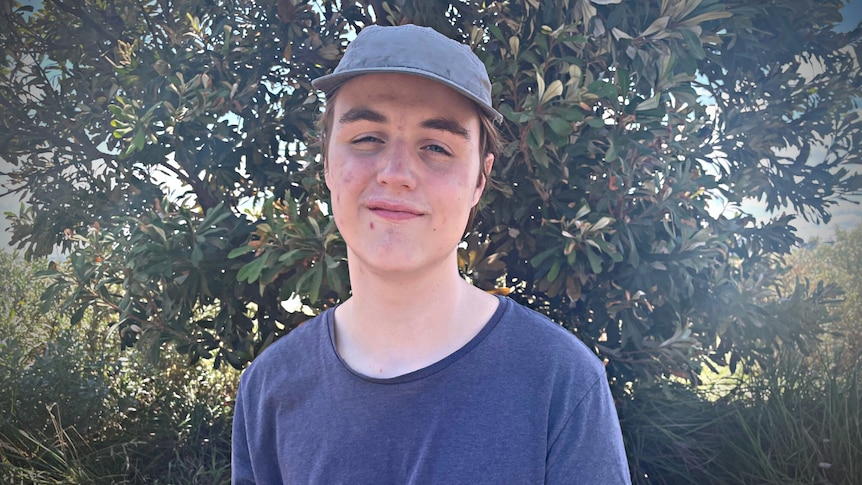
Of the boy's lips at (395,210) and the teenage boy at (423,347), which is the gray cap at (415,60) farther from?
the boy's lips at (395,210)

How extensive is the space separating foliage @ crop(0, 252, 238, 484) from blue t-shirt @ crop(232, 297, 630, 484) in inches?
90.7

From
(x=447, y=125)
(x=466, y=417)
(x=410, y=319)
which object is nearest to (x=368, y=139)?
(x=447, y=125)

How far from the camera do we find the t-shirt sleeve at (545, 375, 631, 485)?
1222mm

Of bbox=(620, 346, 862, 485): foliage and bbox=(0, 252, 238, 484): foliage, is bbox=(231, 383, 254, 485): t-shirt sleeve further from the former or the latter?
bbox=(620, 346, 862, 485): foliage

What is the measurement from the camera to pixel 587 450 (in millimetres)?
1233

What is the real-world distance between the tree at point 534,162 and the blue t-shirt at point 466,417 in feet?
3.36

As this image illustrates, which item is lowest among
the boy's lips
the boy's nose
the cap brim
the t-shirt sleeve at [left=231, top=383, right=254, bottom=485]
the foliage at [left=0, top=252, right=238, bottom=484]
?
the foliage at [left=0, top=252, right=238, bottom=484]

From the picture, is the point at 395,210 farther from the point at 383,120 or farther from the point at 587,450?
the point at 587,450

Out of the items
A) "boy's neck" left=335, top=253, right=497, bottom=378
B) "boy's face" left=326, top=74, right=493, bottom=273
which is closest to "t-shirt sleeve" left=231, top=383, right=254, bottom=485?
"boy's neck" left=335, top=253, right=497, bottom=378

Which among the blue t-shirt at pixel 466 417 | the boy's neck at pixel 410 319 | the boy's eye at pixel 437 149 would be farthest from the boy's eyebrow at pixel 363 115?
the blue t-shirt at pixel 466 417

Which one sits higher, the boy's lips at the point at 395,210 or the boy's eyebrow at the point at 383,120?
the boy's eyebrow at the point at 383,120

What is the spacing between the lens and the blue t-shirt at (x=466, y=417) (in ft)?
4.10

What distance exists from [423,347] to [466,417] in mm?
198

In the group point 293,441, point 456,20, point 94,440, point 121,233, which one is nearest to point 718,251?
point 456,20
